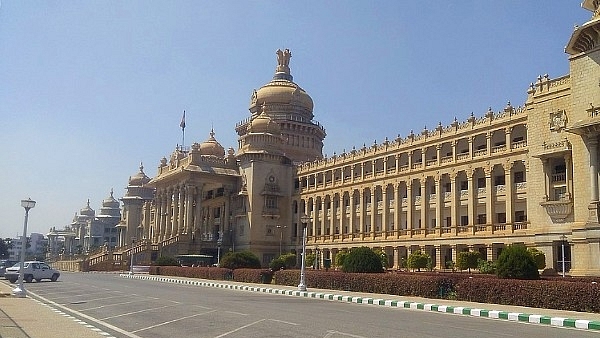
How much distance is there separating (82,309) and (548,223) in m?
27.0

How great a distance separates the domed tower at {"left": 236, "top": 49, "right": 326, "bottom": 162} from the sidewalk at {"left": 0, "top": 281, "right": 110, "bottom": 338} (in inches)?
2382

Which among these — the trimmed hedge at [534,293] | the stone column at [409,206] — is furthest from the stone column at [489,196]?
the trimmed hedge at [534,293]

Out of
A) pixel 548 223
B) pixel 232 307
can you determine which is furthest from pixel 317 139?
pixel 232 307

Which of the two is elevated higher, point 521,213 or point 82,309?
point 521,213

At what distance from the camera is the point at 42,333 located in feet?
42.0

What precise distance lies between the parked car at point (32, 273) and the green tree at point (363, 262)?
66.9 ft

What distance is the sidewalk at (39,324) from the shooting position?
12.6 meters

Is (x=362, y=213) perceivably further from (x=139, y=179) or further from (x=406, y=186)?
(x=139, y=179)

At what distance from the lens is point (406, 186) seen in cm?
5278

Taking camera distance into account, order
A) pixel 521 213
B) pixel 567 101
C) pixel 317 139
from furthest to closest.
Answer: pixel 317 139 → pixel 521 213 → pixel 567 101

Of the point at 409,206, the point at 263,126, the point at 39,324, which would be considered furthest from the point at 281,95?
the point at 39,324

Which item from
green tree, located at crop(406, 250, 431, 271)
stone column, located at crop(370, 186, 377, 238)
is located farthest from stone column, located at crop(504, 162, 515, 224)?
→ stone column, located at crop(370, 186, 377, 238)

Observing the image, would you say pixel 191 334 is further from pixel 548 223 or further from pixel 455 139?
pixel 455 139

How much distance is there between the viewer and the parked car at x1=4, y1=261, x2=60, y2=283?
37.9 metres
